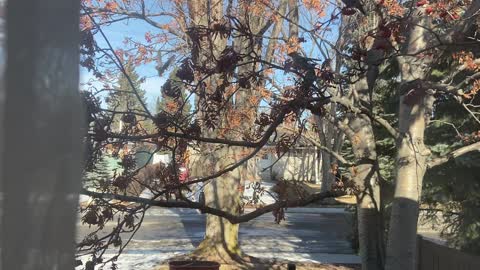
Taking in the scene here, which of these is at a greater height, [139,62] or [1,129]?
[139,62]

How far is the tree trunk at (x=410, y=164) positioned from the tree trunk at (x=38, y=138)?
351 centimetres

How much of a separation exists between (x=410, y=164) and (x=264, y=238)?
10557mm

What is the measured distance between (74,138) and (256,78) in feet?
7.31

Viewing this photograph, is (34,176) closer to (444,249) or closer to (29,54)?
(29,54)

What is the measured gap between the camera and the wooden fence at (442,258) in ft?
23.8

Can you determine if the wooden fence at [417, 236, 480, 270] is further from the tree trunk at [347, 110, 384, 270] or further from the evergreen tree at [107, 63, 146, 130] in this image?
the evergreen tree at [107, 63, 146, 130]

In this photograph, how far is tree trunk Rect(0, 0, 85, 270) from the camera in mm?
1471

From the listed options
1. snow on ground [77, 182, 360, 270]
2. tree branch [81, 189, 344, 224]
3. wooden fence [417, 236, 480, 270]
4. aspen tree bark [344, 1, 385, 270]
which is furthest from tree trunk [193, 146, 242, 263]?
tree branch [81, 189, 344, 224]

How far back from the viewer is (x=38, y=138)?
59.7 inches

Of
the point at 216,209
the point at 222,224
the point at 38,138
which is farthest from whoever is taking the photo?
the point at 222,224

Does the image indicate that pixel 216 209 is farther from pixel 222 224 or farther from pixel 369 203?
pixel 222 224

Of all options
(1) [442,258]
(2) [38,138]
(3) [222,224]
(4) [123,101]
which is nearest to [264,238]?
(3) [222,224]

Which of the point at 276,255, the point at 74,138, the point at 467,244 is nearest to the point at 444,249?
the point at 467,244

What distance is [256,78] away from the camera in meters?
3.79
